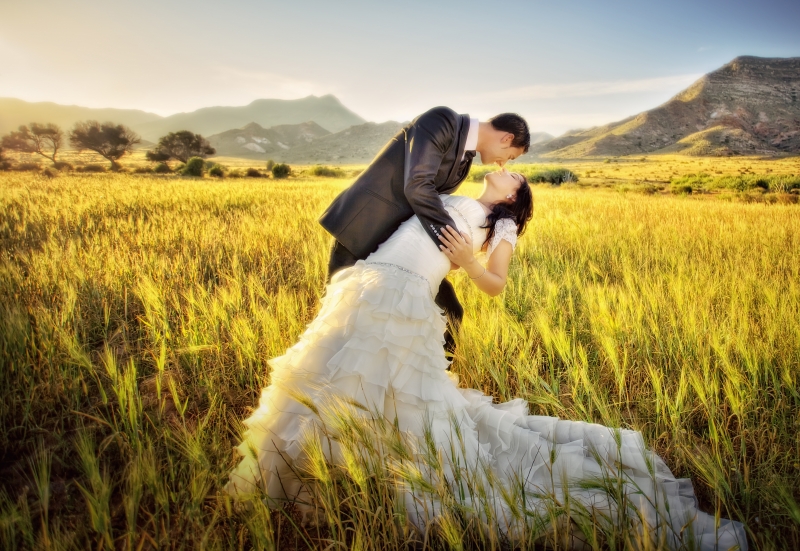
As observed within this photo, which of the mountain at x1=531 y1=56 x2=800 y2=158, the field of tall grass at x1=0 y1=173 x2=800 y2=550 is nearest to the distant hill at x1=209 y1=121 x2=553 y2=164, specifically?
the mountain at x1=531 y1=56 x2=800 y2=158

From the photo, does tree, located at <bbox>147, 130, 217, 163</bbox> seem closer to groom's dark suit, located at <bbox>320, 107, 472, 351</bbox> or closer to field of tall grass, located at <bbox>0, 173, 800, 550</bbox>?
field of tall grass, located at <bbox>0, 173, 800, 550</bbox>

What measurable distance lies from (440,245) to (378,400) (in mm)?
839

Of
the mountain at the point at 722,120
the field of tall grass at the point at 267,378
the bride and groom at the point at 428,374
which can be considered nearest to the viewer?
the field of tall grass at the point at 267,378

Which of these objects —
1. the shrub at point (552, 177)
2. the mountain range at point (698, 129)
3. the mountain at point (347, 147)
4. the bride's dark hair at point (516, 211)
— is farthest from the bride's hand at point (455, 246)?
the mountain at point (347, 147)

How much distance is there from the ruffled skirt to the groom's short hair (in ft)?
3.68

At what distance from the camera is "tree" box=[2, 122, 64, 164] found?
4316 centimetres

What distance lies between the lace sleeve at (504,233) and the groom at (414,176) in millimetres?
333

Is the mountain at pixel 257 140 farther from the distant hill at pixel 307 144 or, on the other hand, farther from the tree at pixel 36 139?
the tree at pixel 36 139

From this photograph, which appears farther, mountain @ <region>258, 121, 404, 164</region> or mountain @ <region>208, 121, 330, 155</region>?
mountain @ <region>208, 121, 330, 155</region>

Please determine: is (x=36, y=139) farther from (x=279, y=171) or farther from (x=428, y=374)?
(x=428, y=374)

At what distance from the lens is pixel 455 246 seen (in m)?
1.93

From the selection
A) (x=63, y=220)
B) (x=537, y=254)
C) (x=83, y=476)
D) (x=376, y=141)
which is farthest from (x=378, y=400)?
(x=376, y=141)

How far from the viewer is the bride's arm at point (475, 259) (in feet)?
6.37

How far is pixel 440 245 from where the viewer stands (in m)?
1.97
